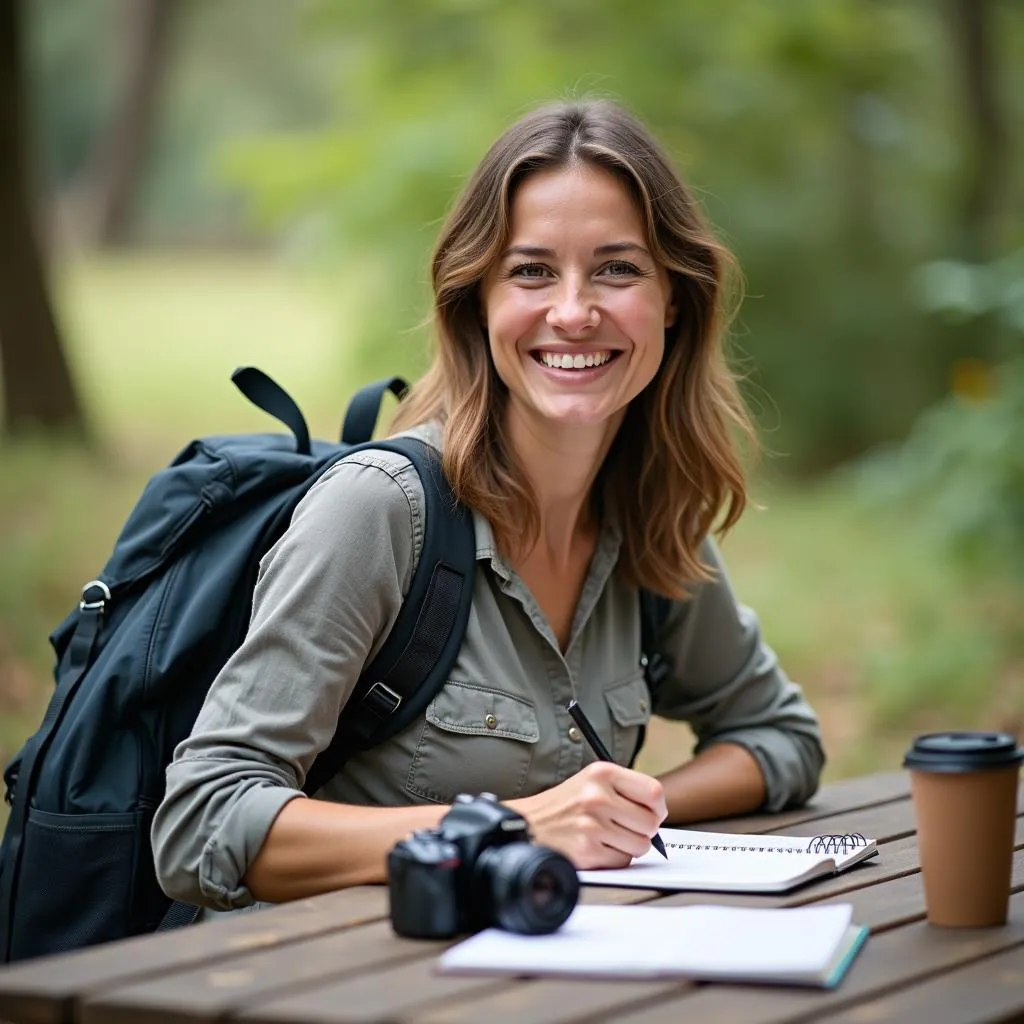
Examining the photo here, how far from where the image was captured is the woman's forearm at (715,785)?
9.75 feet

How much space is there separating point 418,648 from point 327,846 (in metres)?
0.41

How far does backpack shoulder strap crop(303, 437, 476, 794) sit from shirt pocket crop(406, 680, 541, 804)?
42 mm

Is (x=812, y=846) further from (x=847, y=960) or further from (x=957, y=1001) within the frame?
(x=957, y=1001)

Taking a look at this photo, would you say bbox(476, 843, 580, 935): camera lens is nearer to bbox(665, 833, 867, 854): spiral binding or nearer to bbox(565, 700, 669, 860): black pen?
bbox(565, 700, 669, 860): black pen

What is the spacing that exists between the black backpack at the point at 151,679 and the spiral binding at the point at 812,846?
19.0 inches

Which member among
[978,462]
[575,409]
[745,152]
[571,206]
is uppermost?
[745,152]

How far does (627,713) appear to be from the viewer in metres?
3.02

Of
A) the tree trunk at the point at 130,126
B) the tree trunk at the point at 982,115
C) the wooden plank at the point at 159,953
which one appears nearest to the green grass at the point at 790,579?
the tree trunk at the point at 982,115

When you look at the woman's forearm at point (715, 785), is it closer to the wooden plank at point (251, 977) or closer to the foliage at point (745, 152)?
the wooden plank at point (251, 977)

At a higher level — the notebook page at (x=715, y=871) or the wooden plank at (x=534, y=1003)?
the wooden plank at (x=534, y=1003)

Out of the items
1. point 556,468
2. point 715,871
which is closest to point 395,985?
point 715,871

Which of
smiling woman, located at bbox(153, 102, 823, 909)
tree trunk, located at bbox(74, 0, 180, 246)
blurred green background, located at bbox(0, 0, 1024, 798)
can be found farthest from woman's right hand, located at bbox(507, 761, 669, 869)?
tree trunk, located at bbox(74, 0, 180, 246)

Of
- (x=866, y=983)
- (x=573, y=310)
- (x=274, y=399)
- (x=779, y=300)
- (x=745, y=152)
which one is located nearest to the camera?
(x=866, y=983)

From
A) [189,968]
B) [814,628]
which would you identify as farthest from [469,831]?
[814,628]
